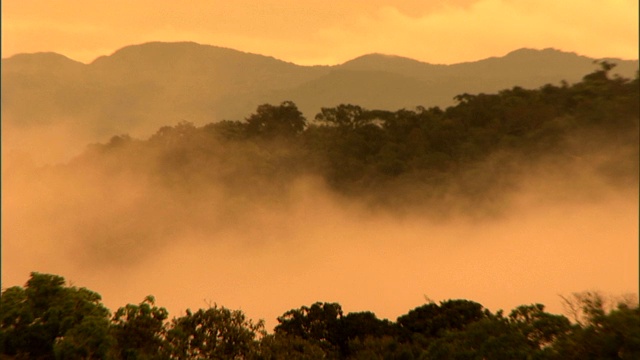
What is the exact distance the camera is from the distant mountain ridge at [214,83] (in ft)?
499

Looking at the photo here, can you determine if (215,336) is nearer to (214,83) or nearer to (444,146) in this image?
(444,146)

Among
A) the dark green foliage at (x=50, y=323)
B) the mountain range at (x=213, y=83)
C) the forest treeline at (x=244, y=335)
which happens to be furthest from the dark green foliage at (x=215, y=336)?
the mountain range at (x=213, y=83)

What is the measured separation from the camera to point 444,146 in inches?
3593

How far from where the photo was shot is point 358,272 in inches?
3538

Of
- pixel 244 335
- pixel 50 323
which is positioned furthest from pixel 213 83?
pixel 50 323

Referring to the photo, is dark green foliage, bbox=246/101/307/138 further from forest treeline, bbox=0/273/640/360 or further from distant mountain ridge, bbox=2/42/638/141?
forest treeline, bbox=0/273/640/360

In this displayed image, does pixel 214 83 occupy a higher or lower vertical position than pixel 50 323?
higher

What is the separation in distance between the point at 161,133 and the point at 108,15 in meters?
22.9

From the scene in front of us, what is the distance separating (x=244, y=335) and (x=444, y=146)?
203ft

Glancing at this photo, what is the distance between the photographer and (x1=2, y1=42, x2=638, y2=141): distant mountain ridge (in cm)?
15200

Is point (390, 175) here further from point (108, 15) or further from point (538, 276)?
point (108, 15)

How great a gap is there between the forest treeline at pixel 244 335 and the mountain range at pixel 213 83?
381 ft

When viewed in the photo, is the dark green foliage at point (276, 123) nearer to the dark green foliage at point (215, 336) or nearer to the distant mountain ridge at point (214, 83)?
the distant mountain ridge at point (214, 83)

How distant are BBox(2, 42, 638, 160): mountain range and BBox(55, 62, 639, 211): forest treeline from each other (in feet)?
154
